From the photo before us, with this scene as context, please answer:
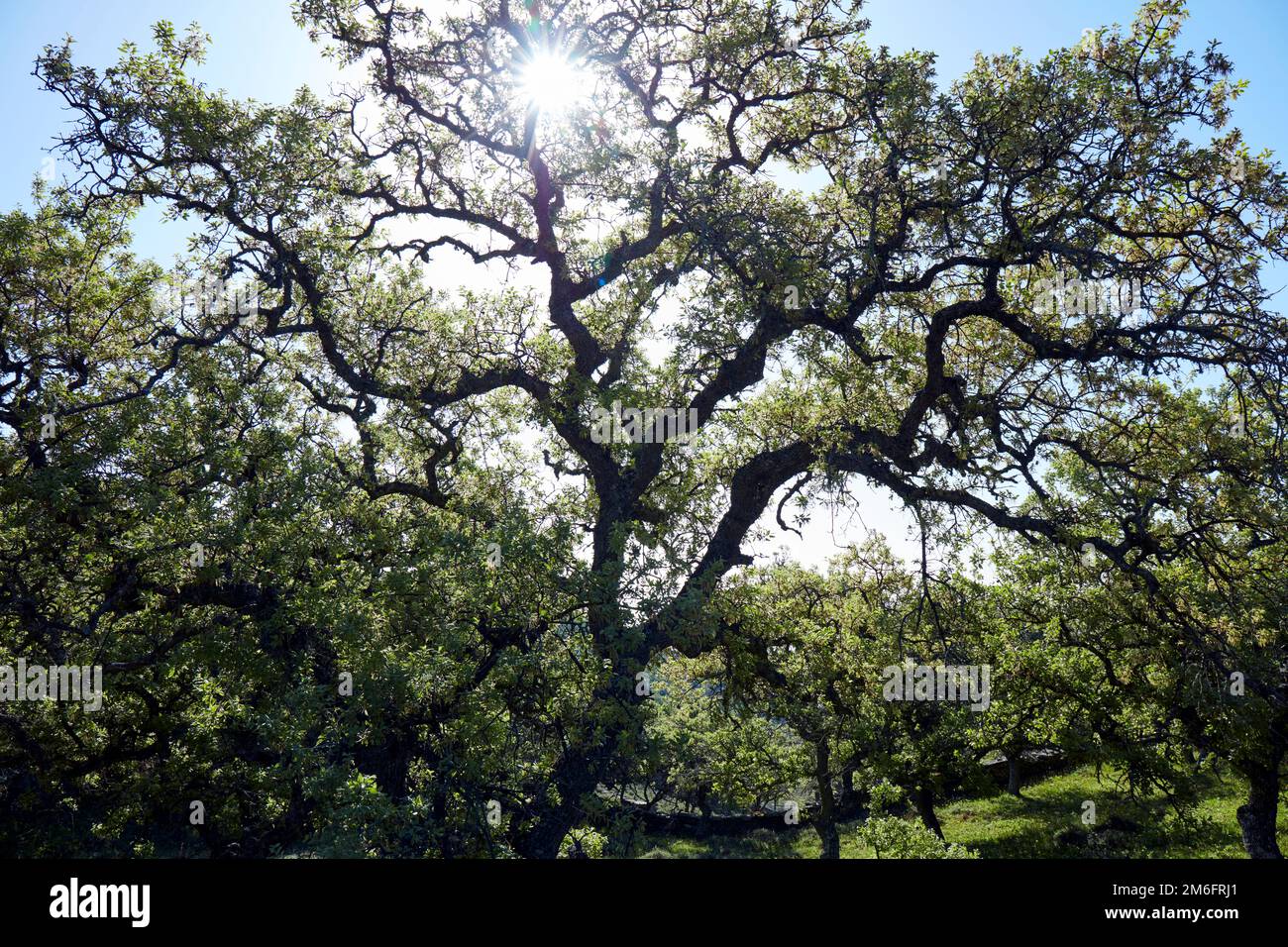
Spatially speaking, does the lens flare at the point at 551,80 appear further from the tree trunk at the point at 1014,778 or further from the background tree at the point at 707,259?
the tree trunk at the point at 1014,778

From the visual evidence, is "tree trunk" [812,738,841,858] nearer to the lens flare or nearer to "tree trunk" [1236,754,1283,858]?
"tree trunk" [1236,754,1283,858]

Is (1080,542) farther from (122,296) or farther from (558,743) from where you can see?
(122,296)

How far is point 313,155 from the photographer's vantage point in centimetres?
1188

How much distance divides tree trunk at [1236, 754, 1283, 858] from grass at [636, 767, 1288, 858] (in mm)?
686

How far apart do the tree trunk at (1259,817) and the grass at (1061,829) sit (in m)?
0.69

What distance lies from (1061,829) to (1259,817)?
664 cm

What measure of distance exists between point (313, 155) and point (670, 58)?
5582 mm

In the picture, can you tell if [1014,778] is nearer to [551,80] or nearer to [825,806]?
[825,806]

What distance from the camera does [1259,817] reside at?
13.2m

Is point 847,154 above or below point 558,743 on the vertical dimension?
above

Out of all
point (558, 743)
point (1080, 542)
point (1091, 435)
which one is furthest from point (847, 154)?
point (558, 743)

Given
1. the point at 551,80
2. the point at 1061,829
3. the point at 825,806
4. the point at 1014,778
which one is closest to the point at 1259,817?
the point at 1061,829

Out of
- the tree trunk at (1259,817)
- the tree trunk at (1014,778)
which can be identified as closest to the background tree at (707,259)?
the tree trunk at (1259,817)
